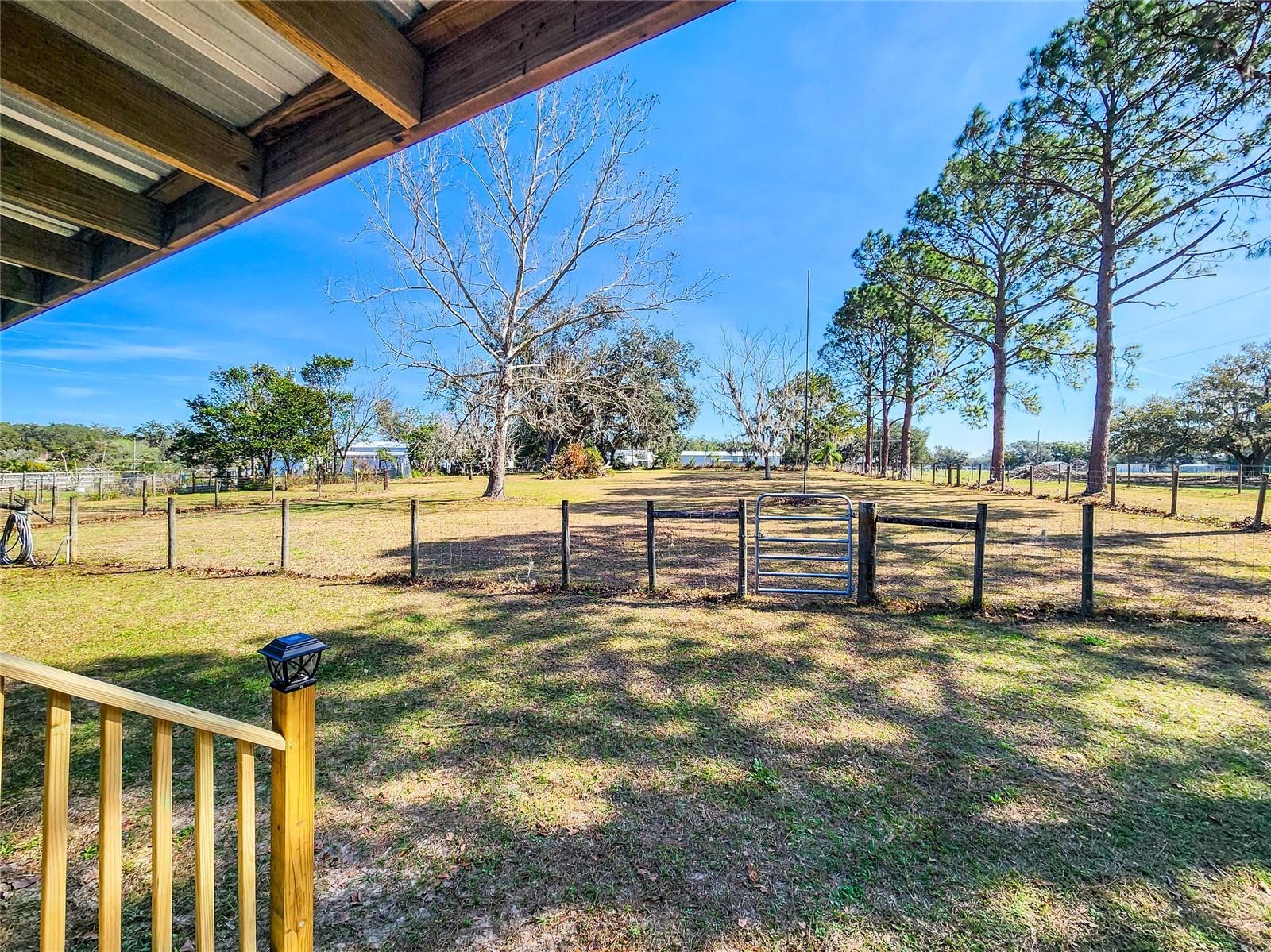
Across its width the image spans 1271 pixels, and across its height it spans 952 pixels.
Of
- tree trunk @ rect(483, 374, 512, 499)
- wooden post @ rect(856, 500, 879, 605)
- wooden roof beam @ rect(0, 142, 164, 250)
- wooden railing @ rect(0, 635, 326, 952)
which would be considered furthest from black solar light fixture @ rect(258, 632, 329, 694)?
tree trunk @ rect(483, 374, 512, 499)

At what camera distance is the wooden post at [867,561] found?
492cm

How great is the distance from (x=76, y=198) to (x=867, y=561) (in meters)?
5.98

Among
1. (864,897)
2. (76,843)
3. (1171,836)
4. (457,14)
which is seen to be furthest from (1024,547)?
(76,843)

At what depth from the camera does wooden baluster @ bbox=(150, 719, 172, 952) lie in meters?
1.17

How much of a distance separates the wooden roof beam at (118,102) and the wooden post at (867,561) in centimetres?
506

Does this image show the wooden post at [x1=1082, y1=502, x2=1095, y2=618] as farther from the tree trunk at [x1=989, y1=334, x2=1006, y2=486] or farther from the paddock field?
the tree trunk at [x1=989, y1=334, x2=1006, y2=486]

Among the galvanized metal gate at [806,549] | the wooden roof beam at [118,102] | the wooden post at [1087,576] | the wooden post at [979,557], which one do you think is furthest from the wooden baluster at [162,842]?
the wooden post at [1087,576]

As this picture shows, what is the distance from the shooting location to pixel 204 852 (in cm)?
127

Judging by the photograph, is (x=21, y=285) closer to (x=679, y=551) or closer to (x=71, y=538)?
(x=71, y=538)

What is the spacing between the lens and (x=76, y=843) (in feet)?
6.74

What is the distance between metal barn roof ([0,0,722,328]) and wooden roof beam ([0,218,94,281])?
0.23 metres

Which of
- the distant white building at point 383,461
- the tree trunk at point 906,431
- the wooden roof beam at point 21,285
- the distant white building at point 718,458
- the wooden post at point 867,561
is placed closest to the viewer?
the wooden roof beam at point 21,285

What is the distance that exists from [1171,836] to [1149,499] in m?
17.5

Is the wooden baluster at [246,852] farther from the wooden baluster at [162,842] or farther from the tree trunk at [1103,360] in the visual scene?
the tree trunk at [1103,360]
